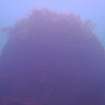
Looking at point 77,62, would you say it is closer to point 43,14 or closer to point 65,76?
point 65,76

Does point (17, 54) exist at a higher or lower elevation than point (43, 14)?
lower

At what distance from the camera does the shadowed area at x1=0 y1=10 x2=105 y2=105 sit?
1885 mm

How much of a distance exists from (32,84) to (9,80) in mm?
143

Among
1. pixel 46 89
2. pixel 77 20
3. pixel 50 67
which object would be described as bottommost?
pixel 46 89

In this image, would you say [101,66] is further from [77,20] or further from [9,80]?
[9,80]

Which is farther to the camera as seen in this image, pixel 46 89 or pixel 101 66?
pixel 101 66

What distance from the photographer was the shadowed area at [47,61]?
1885 mm

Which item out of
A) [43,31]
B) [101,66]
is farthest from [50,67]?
[101,66]

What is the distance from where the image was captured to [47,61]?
6.19 feet

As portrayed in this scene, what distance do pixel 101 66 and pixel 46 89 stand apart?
400mm

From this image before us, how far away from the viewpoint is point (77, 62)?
1.92 metres

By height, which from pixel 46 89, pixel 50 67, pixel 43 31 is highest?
pixel 43 31

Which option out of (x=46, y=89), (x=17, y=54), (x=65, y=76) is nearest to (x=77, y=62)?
(x=65, y=76)

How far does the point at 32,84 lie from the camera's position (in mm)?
1903
